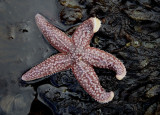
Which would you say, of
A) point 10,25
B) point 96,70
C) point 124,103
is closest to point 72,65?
point 96,70

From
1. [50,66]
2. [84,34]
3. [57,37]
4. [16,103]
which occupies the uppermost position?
[84,34]

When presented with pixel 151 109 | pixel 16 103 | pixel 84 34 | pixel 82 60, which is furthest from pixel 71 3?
pixel 151 109

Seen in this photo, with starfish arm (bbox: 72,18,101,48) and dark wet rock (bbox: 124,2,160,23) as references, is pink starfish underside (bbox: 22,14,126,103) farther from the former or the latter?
dark wet rock (bbox: 124,2,160,23)

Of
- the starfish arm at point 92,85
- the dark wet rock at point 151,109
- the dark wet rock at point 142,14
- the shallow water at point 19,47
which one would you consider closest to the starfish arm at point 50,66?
the starfish arm at point 92,85

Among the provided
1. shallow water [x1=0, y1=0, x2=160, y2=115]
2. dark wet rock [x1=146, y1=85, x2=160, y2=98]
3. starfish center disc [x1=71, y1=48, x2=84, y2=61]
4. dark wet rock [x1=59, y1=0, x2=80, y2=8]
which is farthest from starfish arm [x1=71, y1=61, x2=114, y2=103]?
dark wet rock [x1=59, y1=0, x2=80, y2=8]

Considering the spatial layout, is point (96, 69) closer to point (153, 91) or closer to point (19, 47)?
point (153, 91)

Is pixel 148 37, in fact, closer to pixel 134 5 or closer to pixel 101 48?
pixel 134 5

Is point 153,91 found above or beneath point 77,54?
beneath
